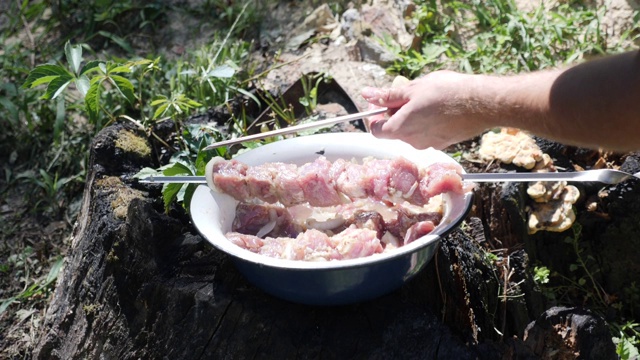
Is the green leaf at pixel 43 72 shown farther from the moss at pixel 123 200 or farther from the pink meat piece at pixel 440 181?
the pink meat piece at pixel 440 181

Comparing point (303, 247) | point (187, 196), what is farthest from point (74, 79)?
point (303, 247)

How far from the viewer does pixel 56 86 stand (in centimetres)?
272

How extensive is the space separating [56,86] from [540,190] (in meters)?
1.94

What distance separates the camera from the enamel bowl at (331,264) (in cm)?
188

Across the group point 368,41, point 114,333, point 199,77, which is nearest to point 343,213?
point 114,333

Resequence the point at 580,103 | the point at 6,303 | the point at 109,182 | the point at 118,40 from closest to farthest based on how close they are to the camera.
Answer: the point at 580,103
the point at 109,182
the point at 6,303
the point at 118,40

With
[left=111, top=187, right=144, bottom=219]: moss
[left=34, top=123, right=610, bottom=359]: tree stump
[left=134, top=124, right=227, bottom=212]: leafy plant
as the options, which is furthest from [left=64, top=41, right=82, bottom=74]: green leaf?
[left=111, top=187, right=144, bottom=219]: moss

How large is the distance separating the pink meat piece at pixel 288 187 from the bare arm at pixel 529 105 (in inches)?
11.7

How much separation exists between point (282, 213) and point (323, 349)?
430mm

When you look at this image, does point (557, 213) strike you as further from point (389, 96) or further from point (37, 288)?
point (37, 288)

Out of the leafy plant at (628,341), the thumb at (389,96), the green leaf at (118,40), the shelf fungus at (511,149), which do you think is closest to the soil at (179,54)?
the green leaf at (118,40)

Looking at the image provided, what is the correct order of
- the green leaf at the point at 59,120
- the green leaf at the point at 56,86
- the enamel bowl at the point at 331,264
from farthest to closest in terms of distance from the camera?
the green leaf at the point at 59,120 < the green leaf at the point at 56,86 < the enamel bowl at the point at 331,264

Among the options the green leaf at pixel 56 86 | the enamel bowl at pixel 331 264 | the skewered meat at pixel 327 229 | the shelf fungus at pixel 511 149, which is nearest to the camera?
the enamel bowl at pixel 331 264

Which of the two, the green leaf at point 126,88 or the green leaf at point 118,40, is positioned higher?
the green leaf at point 126,88
